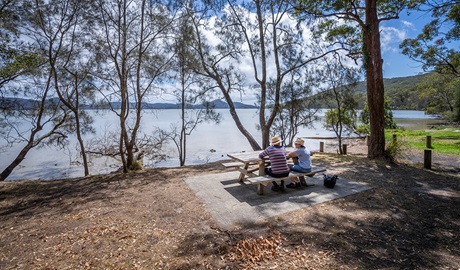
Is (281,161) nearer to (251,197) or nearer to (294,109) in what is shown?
(251,197)

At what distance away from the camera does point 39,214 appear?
4141 millimetres

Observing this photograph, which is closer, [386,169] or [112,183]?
[112,183]

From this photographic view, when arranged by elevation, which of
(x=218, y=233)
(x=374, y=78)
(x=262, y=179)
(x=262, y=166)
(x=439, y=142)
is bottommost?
(x=439, y=142)

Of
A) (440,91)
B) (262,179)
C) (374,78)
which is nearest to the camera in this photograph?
(262,179)

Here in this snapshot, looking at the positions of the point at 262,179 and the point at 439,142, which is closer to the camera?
the point at 262,179

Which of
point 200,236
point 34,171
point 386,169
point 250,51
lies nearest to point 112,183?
point 200,236

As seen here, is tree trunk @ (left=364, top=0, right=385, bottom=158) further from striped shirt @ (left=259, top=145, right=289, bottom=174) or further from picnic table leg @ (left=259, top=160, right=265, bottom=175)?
striped shirt @ (left=259, top=145, right=289, bottom=174)

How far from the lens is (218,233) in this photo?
10.5 feet

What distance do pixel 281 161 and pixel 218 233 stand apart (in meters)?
2.06

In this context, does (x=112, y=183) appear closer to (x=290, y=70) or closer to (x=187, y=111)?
(x=187, y=111)

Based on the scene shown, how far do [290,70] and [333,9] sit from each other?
3.44 m

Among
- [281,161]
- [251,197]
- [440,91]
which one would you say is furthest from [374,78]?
[440,91]

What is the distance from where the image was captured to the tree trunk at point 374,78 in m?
8.09

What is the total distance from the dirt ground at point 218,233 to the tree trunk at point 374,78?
3362 mm
